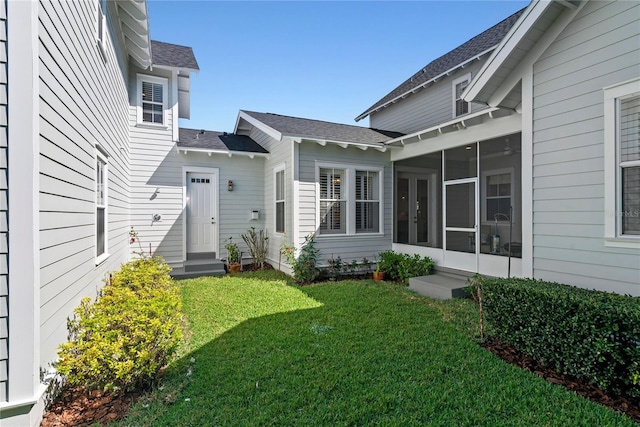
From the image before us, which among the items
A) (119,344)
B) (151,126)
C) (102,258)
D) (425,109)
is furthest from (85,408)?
(425,109)

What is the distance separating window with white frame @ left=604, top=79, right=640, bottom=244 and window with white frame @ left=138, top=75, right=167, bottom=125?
9.33 meters

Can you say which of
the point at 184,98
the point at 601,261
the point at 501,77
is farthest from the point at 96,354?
the point at 184,98

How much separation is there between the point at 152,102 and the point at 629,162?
9.87 metres

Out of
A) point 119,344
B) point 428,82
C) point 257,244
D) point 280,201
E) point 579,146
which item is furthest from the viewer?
point 257,244

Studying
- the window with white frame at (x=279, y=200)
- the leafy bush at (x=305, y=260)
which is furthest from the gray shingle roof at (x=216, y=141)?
the leafy bush at (x=305, y=260)

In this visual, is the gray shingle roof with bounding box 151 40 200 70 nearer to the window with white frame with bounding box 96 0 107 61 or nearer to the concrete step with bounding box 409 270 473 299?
the window with white frame with bounding box 96 0 107 61

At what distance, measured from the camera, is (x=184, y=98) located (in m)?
10.3

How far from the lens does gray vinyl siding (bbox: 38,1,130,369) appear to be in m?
2.55

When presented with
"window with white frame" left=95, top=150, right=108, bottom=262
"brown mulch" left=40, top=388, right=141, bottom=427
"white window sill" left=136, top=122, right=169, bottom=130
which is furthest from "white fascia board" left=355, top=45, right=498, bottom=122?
"brown mulch" left=40, top=388, right=141, bottom=427

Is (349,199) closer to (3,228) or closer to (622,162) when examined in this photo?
(622,162)

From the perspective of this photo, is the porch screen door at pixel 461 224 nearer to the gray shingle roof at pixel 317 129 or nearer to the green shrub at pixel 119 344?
the gray shingle roof at pixel 317 129

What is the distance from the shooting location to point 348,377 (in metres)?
3.11

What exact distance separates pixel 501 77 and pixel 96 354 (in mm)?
6247

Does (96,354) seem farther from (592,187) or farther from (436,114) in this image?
(436,114)
